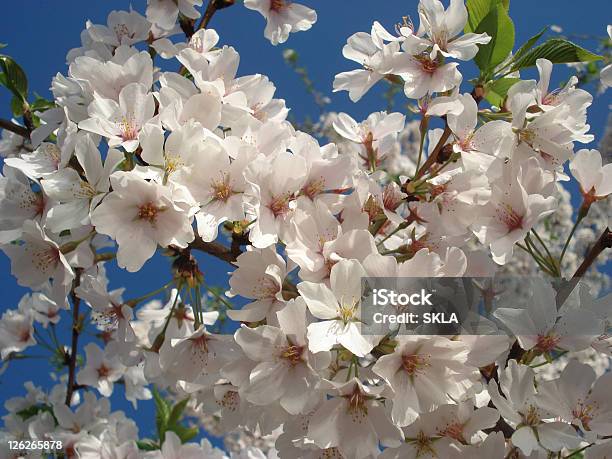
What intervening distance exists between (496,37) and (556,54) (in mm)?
171

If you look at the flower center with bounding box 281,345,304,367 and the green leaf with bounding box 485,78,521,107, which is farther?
the green leaf with bounding box 485,78,521,107

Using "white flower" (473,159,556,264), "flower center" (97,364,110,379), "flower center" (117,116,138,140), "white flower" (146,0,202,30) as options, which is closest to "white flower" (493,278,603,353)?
"white flower" (473,159,556,264)

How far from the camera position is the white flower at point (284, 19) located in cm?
204

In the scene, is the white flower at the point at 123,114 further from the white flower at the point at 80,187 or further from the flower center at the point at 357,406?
the flower center at the point at 357,406

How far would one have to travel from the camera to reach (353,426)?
134cm

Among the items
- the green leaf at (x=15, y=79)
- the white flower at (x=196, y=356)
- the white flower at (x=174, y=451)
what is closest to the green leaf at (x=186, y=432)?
the white flower at (x=174, y=451)

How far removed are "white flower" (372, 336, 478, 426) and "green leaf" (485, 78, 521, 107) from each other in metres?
0.73

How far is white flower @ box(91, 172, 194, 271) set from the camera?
1305mm

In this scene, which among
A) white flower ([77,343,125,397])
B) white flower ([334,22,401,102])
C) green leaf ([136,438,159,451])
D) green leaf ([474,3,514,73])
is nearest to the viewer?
green leaf ([474,3,514,73])

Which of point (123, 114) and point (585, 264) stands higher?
point (123, 114)

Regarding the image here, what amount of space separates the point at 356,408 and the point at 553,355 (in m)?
0.47

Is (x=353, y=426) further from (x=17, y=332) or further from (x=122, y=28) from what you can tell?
(x=17, y=332)

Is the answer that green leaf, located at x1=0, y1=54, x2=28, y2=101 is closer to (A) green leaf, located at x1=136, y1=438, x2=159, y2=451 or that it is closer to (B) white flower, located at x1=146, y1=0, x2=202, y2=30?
(B) white flower, located at x1=146, y1=0, x2=202, y2=30

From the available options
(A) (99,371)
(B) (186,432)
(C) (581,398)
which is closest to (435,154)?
(C) (581,398)
